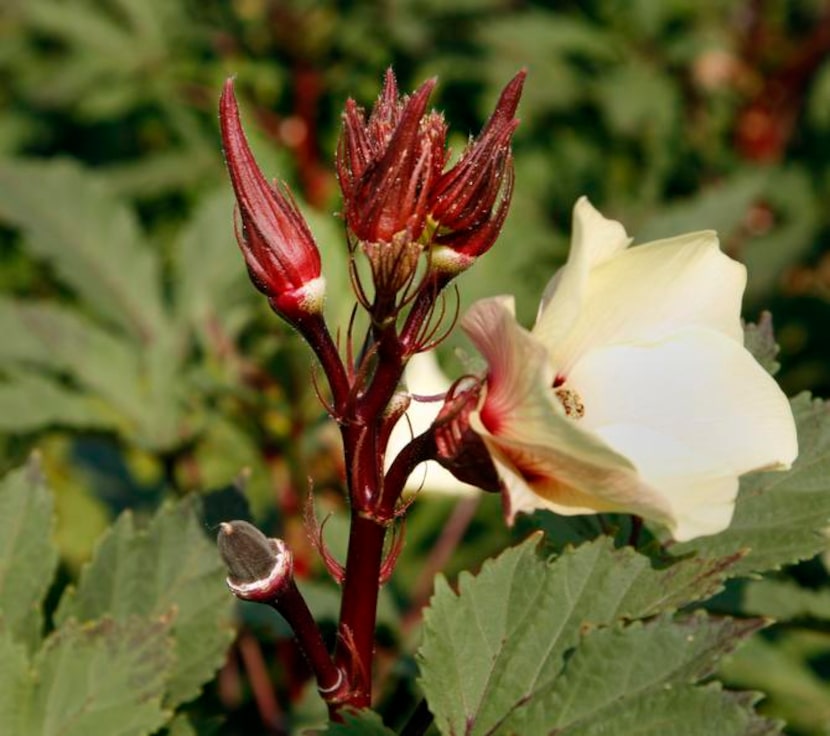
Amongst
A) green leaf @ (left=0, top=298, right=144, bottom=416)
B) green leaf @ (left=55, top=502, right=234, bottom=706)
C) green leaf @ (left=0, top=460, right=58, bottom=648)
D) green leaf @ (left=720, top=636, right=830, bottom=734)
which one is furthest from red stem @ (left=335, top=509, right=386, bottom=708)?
green leaf @ (left=0, top=298, right=144, bottom=416)

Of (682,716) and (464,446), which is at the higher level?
(464,446)

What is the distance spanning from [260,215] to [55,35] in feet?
6.42

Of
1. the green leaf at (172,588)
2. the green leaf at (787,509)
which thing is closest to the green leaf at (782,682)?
the green leaf at (787,509)

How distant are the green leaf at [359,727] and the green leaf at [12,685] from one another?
11.2 inches

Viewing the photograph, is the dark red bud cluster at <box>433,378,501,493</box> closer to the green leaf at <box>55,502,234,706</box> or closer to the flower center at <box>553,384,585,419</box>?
the flower center at <box>553,384,585,419</box>

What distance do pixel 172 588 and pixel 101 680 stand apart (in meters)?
0.13

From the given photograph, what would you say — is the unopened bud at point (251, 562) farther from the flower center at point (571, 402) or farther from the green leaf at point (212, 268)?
the green leaf at point (212, 268)

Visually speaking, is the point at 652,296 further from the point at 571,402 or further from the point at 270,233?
the point at 270,233

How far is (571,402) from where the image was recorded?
34.2 inches

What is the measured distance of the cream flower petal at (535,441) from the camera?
0.76 metres

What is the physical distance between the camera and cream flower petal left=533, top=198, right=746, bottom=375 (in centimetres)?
86

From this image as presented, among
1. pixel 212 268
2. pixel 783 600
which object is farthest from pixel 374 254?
pixel 212 268

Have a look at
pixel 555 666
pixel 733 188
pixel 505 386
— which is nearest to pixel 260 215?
pixel 505 386

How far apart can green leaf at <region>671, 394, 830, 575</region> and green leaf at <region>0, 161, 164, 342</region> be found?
3.63 feet
